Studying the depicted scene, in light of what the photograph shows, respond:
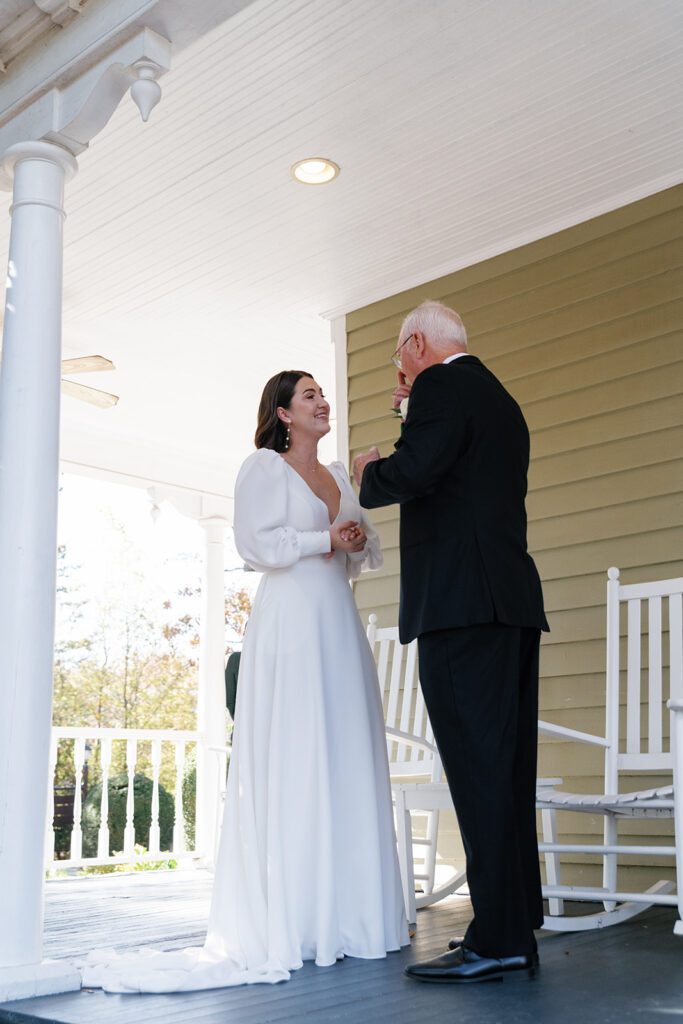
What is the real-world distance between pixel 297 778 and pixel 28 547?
950 mm

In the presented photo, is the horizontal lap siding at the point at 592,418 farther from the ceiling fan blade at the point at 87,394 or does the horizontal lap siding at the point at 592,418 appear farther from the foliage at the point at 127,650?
the foliage at the point at 127,650

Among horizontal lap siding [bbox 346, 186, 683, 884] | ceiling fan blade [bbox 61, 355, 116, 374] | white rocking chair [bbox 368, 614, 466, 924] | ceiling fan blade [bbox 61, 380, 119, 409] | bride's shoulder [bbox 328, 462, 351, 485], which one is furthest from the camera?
ceiling fan blade [bbox 61, 380, 119, 409]

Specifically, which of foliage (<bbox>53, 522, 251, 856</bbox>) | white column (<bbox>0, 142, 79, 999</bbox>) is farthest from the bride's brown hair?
foliage (<bbox>53, 522, 251, 856</bbox>)

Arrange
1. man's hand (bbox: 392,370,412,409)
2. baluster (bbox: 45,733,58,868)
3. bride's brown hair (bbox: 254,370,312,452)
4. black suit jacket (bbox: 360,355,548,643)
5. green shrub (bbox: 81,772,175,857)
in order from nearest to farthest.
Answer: black suit jacket (bbox: 360,355,548,643)
man's hand (bbox: 392,370,412,409)
bride's brown hair (bbox: 254,370,312,452)
baluster (bbox: 45,733,58,868)
green shrub (bbox: 81,772,175,857)

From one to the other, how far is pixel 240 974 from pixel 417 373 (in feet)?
5.26

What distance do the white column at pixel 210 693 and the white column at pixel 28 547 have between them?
4.63m

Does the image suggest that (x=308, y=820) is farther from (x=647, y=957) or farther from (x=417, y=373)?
(x=417, y=373)

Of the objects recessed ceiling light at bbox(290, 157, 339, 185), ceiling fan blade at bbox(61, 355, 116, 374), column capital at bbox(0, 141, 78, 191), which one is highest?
recessed ceiling light at bbox(290, 157, 339, 185)

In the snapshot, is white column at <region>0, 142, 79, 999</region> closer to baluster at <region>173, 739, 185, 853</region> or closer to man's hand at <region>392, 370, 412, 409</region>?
man's hand at <region>392, 370, 412, 409</region>

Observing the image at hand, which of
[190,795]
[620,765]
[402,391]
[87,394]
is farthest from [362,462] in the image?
[190,795]

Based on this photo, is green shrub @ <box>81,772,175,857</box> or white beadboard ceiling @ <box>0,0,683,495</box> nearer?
white beadboard ceiling @ <box>0,0,683,495</box>

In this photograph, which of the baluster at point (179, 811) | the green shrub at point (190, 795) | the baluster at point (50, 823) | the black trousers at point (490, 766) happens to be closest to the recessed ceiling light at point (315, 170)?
the black trousers at point (490, 766)

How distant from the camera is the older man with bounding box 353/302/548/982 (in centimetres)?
229

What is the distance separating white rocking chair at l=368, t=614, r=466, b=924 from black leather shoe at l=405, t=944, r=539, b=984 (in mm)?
906
